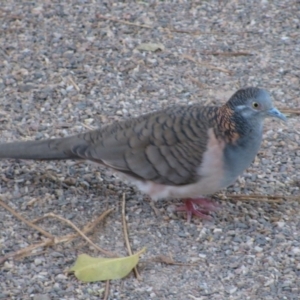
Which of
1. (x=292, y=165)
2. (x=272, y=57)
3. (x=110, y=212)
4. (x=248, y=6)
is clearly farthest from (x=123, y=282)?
(x=248, y=6)

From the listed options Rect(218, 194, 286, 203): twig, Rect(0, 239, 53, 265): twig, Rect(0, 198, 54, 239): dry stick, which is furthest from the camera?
Rect(218, 194, 286, 203): twig

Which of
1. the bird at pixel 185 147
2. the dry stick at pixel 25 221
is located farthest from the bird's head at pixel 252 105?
the dry stick at pixel 25 221

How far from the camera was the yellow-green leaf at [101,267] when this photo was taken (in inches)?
157

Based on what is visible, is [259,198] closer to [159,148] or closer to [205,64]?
[159,148]

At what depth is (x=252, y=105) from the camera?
4.31 meters

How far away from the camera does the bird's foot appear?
4.50 metres

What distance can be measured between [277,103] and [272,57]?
714 mm

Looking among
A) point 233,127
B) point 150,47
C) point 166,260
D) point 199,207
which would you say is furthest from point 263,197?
point 150,47

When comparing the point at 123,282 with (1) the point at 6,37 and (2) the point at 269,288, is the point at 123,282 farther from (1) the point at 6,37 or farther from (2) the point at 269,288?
(1) the point at 6,37

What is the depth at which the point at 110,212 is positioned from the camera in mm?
4504

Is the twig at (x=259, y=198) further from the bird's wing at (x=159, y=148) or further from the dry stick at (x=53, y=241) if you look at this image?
the dry stick at (x=53, y=241)

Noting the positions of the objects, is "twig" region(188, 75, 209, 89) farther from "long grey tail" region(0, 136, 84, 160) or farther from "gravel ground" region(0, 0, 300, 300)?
"long grey tail" region(0, 136, 84, 160)

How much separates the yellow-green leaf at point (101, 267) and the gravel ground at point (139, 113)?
44mm

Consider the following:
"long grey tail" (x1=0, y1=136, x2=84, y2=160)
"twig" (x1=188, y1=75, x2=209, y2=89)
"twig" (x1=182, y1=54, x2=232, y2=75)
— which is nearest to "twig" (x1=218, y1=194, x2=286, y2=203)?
"long grey tail" (x1=0, y1=136, x2=84, y2=160)
